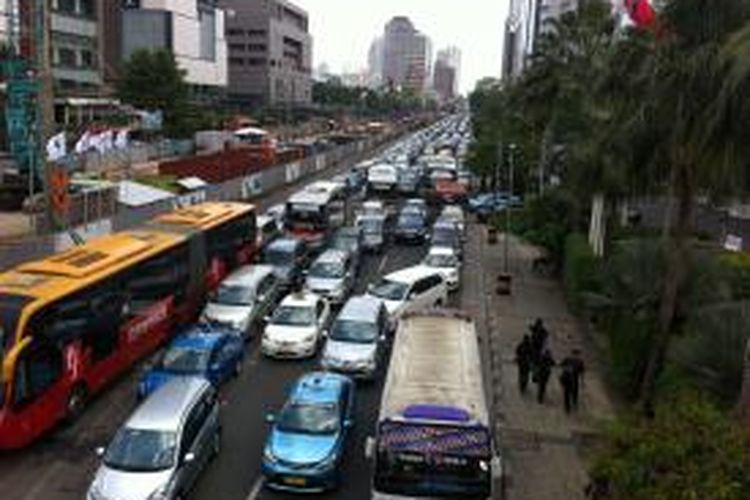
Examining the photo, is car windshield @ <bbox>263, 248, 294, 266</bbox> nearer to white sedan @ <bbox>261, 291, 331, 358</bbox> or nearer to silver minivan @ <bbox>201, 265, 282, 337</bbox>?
silver minivan @ <bbox>201, 265, 282, 337</bbox>

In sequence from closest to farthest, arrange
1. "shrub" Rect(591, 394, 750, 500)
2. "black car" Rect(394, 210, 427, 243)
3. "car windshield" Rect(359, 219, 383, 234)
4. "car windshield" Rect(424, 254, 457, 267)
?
1. "shrub" Rect(591, 394, 750, 500)
2. "car windshield" Rect(424, 254, 457, 267)
3. "car windshield" Rect(359, 219, 383, 234)
4. "black car" Rect(394, 210, 427, 243)

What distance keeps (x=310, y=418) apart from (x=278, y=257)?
18786mm

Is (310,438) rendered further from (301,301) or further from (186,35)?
(186,35)

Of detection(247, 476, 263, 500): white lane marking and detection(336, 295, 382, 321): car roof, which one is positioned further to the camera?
detection(336, 295, 382, 321): car roof

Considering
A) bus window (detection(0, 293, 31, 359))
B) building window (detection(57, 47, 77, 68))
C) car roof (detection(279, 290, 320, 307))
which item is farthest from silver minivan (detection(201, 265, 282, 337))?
building window (detection(57, 47, 77, 68))

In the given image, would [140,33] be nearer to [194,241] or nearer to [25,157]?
[25,157]

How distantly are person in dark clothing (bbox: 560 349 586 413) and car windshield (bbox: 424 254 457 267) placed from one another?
48.6ft

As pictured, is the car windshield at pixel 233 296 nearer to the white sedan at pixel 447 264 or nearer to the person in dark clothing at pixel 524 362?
the white sedan at pixel 447 264

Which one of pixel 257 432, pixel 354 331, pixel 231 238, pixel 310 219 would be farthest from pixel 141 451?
pixel 310 219

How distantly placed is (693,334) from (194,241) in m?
17.6

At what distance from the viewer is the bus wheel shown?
2316 centimetres

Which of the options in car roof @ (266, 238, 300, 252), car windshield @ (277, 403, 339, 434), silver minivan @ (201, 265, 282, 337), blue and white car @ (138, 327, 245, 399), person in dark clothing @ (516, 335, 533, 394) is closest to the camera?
car windshield @ (277, 403, 339, 434)

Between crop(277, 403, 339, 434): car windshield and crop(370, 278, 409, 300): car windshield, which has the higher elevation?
crop(277, 403, 339, 434): car windshield

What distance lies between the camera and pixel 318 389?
73.3 feet
